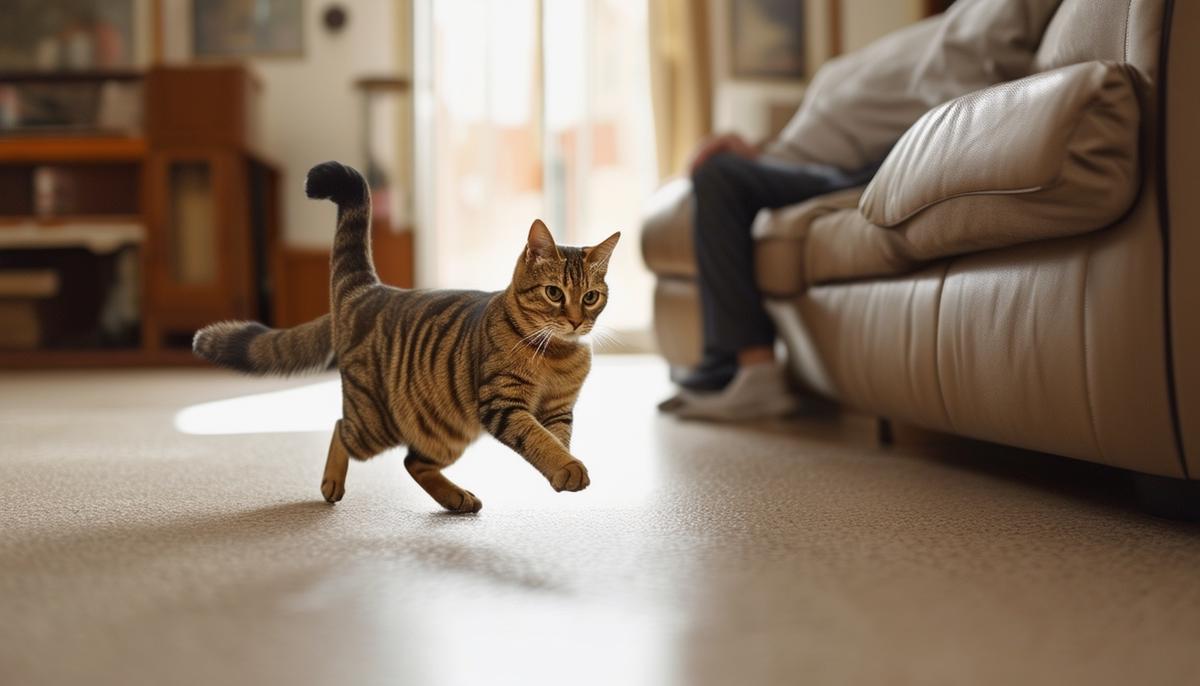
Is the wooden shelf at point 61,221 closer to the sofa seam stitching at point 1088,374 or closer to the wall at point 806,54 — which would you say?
the wall at point 806,54

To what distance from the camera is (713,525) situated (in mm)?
1060

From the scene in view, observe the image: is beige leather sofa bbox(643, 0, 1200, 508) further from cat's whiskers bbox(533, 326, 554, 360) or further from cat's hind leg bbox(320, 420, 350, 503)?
cat's hind leg bbox(320, 420, 350, 503)

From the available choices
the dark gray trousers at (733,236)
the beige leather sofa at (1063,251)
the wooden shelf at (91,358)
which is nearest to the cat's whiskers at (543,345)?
the beige leather sofa at (1063,251)

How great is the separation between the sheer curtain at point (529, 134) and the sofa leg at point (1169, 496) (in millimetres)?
3341

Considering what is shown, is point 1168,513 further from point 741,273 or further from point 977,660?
point 741,273

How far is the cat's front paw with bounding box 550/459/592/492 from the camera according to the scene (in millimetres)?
981

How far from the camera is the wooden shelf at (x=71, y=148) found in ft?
12.3

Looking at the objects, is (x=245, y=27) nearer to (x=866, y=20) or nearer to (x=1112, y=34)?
(x=866, y=20)

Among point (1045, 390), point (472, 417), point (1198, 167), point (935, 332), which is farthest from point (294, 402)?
point (1198, 167)

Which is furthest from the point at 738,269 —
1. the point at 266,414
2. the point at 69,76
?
the point at 69,76

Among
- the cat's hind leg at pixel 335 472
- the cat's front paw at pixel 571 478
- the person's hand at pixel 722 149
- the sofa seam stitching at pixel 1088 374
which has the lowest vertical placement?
the cat's hind leg at pixel 335 472

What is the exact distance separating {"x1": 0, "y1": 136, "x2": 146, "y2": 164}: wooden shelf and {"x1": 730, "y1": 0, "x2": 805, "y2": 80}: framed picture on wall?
2.46m

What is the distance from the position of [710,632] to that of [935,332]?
0.77 meters

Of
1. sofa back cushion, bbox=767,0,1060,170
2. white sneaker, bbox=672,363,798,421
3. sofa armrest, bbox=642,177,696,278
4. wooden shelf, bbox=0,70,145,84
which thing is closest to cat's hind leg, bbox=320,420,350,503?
white sneaker, bbox=672,363,798,421
